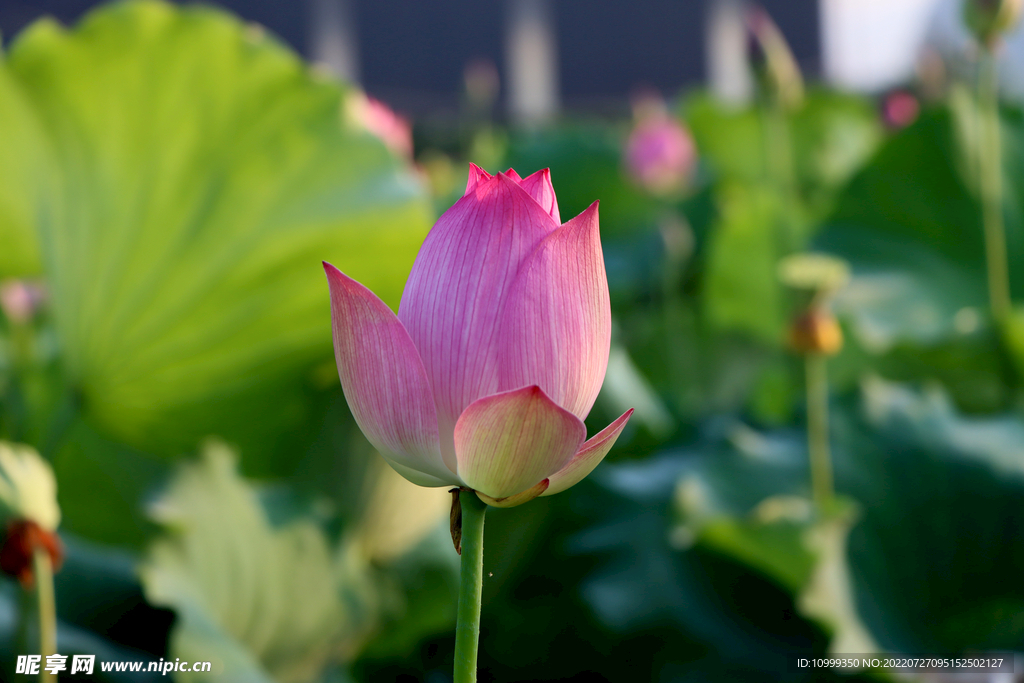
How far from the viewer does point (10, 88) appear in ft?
1.60

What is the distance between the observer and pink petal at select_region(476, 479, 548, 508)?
177 millimetres

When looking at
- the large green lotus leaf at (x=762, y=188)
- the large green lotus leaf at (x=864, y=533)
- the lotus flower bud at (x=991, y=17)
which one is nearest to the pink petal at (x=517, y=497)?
the large green lotus leaf at (x=864, y=533)

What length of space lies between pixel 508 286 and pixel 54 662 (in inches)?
9.8

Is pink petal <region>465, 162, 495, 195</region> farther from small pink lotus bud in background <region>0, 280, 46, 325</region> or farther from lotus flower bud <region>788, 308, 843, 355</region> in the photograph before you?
small pink lotus bud in background <region>0, 280, 46, 325</region>

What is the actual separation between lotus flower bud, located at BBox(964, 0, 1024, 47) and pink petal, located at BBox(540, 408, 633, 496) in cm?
59

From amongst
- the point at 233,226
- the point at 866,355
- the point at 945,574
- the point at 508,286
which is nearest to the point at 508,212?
the point at 508,286

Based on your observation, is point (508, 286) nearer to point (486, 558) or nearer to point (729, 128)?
point (486, 558)

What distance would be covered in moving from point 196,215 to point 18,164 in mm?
98

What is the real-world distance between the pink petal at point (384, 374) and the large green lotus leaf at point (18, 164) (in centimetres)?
40

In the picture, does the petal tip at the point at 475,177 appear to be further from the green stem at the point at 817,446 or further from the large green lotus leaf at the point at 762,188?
the large green lotus leaf at the point at 762,188

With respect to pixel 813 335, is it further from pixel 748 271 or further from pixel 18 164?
pixel 748 271

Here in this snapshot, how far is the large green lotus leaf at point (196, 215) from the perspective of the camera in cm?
50

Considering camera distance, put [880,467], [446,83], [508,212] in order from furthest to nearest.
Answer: [446,83] < [880,467] < [508,212]

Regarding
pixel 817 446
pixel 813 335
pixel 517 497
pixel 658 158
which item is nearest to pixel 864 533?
pixel 817 446
